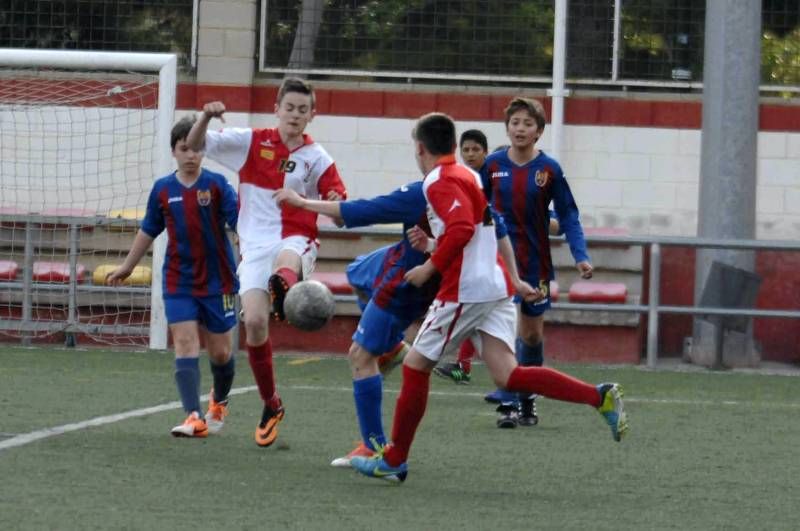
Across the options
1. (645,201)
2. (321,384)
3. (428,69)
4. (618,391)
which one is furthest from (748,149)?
(618,391)

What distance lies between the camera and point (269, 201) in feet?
26.6

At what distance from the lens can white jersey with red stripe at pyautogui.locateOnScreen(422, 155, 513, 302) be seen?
6.72 meters

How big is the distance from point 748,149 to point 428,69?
122 inches

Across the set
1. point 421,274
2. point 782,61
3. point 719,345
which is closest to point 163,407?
point 421,274

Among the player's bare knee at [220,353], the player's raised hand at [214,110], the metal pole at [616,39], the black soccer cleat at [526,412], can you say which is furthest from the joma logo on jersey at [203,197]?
the metal pole at [616,39]

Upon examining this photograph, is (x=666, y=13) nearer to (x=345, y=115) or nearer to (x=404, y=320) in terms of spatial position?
(x=345, y=115)

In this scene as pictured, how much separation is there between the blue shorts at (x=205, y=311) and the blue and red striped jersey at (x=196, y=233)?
31 mm

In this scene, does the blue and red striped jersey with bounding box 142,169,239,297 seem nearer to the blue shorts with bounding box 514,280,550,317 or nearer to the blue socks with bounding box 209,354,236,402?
the blue socks with bounding box 209,354,236,402

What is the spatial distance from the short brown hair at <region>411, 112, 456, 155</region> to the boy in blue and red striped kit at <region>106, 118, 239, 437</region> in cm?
175

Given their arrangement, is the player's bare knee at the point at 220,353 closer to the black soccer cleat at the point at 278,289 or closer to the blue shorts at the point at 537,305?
the black soccer cleat at the point at 278,289

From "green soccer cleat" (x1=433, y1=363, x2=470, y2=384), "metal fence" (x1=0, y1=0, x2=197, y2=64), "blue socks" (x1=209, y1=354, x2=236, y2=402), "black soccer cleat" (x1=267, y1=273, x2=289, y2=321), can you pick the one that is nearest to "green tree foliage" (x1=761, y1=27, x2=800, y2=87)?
"green soccer cleat" (x1=433, y1=363, x2=470, y2=384)

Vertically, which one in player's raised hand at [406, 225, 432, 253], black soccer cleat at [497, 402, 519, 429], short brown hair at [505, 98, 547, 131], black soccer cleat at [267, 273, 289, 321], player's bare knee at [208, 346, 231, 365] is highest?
short brown hair at [505, 98, 547, 131]

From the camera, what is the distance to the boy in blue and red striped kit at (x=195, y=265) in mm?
8398

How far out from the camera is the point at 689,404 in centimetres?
1048
